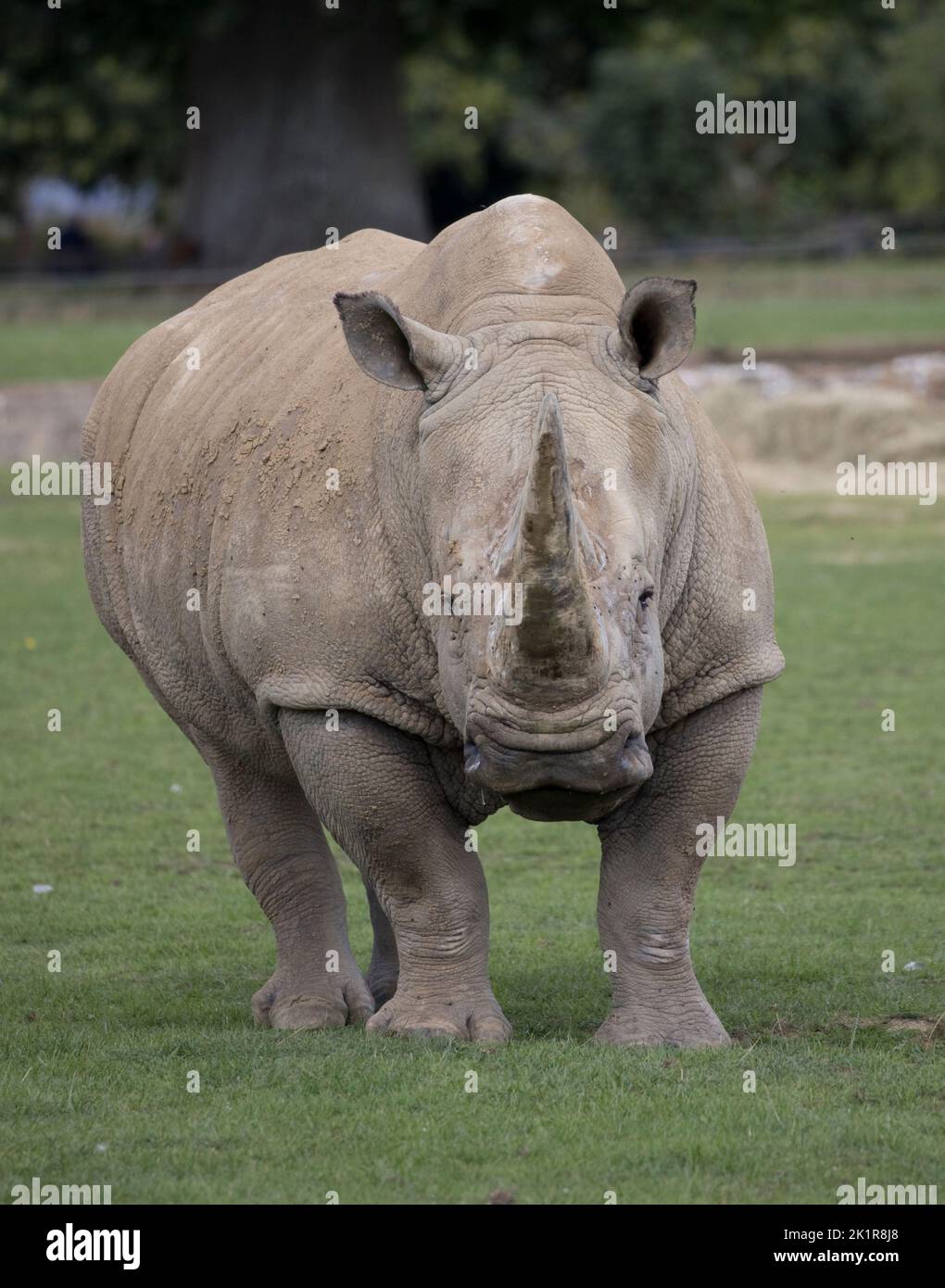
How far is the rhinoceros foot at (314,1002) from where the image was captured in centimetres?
845

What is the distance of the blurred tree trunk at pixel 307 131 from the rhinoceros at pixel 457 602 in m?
29.1

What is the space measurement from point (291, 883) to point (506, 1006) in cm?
97

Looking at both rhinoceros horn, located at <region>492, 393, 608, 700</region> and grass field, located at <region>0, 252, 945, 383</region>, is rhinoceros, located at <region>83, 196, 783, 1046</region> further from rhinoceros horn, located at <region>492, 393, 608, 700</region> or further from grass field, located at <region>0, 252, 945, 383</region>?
grass field, located at <region>0, 252, 945, 383</region>

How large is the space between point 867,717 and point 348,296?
8054 millimetres

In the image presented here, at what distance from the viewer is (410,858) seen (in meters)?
7.60

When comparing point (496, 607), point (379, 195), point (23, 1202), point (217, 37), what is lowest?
point (23, 1202)

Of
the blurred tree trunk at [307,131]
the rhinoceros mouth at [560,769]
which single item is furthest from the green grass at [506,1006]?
the blurred tree trunk at [307,131]

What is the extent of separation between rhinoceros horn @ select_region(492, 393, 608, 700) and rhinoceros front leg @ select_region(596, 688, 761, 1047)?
4.40 feet

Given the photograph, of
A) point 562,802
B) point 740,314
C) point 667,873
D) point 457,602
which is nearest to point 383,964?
point 667,873

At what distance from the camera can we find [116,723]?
1491 centimetres

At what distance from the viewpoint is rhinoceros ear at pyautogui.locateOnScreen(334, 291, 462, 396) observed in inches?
279

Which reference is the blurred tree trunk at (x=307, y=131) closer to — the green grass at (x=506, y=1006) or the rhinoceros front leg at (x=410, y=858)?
the green grass at (x=506, y=1006)

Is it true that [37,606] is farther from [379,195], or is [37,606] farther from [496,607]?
[379,195]

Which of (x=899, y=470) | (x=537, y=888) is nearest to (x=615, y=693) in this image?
(x=537, y=888)
